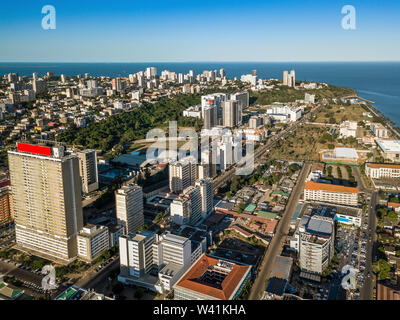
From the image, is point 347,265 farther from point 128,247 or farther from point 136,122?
point 136,122

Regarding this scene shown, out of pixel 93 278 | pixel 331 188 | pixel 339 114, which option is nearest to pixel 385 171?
pixel 331 188

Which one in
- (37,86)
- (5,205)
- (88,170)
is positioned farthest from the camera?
(37,86)

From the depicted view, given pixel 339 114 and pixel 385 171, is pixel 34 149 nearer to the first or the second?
pixel 385 171

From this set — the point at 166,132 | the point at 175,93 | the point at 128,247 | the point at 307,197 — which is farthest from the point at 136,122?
the point at 128,247

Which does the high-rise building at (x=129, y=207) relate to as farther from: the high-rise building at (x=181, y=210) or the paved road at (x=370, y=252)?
the paved road at (x=370, y=252)

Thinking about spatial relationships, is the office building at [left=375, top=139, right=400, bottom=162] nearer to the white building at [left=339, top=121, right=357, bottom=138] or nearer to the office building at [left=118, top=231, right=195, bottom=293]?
the white building at [left=339, top=121, right=357, bottom=138]
